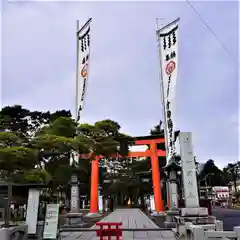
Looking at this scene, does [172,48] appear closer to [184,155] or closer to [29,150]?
[184,155]

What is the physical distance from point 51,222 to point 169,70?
29.4 feet

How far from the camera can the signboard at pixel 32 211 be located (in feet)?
35.5

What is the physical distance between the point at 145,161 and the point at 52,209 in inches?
1509

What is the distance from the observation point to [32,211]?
11109mm

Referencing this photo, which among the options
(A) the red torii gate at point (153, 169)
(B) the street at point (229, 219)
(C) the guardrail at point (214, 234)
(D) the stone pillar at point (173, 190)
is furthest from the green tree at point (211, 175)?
(C) the guardrail at point (214, 234)

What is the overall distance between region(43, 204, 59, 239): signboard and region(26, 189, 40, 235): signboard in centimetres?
35

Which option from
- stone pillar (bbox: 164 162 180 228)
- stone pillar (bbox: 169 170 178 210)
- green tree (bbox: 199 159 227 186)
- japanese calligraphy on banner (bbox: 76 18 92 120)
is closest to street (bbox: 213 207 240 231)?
stone pillar (bbox: 164 162 180 228)

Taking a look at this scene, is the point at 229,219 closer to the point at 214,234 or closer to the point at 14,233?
the point at 214,234

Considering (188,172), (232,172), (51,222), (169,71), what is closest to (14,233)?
(51,222)

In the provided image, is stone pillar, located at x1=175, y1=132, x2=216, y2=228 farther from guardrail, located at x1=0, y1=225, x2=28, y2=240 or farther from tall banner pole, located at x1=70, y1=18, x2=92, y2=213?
tall banner pole, located at x1=70, y1=18, x2=92, y2=213

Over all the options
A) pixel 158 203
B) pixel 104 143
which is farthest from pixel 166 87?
pixel 158 203

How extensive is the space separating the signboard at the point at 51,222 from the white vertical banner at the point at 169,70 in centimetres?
718

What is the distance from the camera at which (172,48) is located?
16125 mm

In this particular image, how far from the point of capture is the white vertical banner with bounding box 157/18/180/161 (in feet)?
52.6
